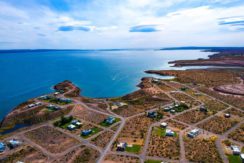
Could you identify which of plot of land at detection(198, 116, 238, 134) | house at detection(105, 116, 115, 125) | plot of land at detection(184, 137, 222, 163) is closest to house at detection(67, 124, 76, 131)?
house at detection(105, 116, 115, 125)

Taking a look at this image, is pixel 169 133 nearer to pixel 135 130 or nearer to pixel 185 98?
pixel 135 130

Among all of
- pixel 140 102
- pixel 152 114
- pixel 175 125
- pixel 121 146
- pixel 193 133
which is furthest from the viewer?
pixel 140 102

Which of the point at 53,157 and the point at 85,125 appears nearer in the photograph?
the point at 53,157

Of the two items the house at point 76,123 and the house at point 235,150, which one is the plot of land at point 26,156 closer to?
the house at point 76,123

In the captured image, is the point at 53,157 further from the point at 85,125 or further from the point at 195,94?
the point at 195,94

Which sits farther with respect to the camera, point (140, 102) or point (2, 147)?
point (140, 102)

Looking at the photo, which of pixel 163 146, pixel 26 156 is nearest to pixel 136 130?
pixel 163 146

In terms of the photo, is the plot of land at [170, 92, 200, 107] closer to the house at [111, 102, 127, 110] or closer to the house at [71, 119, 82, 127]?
the house at [111, 102, 127, 110]

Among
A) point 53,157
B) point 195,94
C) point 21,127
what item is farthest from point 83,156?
point 195,94
